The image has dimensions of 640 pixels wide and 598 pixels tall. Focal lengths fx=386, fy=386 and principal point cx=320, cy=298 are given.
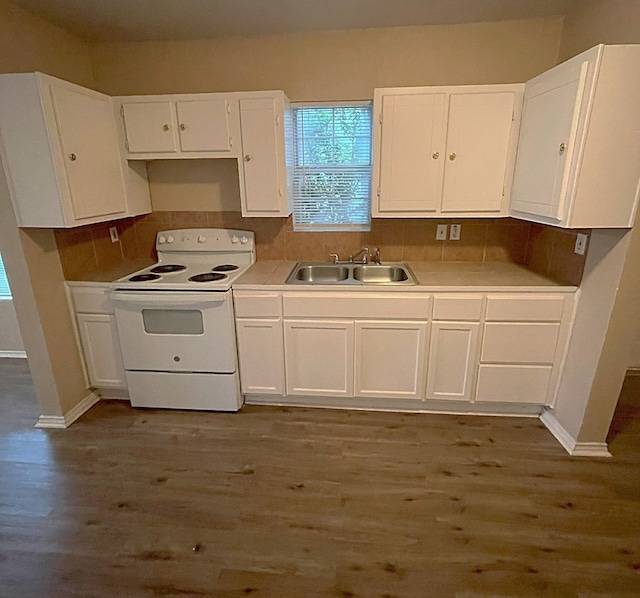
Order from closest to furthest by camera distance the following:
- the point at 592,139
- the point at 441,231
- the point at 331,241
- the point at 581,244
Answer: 1. the point at 592,139
2. the point at 581,244
3. the point at 441,231
4. the point at 331,241

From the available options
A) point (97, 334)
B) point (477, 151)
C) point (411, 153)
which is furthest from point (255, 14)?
point (97, 334)

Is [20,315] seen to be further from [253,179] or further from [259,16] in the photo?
[259,16]

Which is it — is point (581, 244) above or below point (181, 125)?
below

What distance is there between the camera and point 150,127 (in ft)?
8.52

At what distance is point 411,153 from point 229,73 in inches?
56.6

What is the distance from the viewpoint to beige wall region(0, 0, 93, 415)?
2.15m

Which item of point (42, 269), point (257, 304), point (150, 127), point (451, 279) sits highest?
point (150, 127)

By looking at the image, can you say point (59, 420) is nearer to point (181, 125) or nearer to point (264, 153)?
point (181, 125)

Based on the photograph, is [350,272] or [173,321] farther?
[350,272]

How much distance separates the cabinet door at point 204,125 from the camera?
2.51 m

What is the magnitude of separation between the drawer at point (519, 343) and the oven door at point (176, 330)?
5.36ft

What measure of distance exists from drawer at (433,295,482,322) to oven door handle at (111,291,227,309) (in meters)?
1.33

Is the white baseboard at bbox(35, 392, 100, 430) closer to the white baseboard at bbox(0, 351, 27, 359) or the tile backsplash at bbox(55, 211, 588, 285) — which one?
the tile backsplash at bbox(55, 211, 588, 285)

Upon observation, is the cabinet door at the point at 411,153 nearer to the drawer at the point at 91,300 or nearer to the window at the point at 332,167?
the window at the point at 332,167
